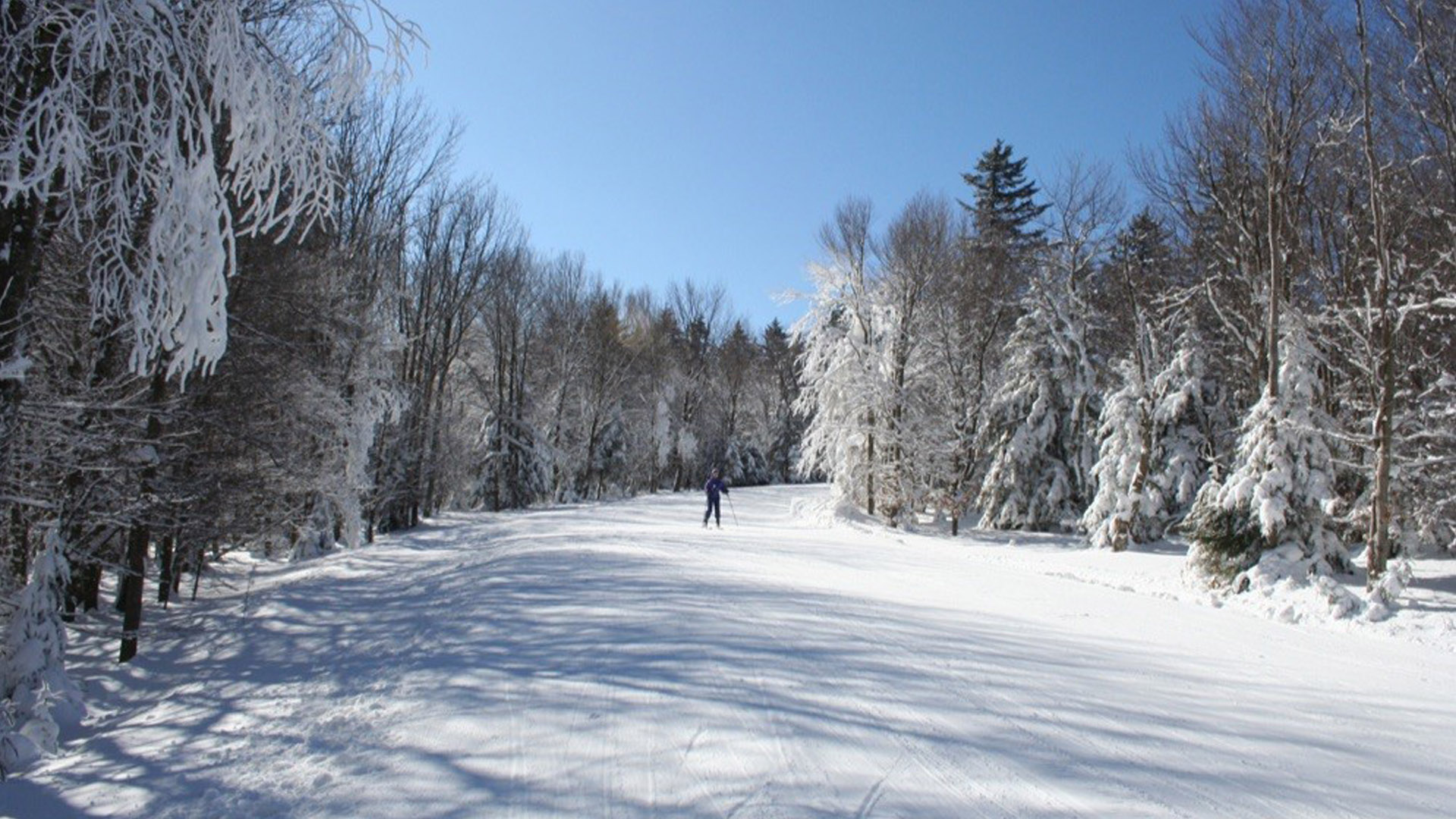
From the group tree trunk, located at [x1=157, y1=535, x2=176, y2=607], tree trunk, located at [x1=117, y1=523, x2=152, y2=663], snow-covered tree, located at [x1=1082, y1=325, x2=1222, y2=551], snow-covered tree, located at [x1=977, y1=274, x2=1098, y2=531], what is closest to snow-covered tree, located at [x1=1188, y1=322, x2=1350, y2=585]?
snow-covered tree, located at [x1=1082, y1=325, x2=1222, y2=551]

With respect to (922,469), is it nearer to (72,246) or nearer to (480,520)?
(480,520)

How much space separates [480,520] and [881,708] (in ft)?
64.5

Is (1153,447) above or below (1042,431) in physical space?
below

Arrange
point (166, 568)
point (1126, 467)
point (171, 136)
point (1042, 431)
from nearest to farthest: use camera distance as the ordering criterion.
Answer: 1. point (171, 136)
2. point (166, 568)
3. point (1126, 467)
4. point (1042, 431)

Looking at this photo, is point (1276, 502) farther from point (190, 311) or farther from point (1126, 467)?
point (190, 311)

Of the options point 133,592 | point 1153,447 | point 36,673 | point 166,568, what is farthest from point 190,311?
point 1153,447

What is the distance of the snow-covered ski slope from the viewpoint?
12.3 ft

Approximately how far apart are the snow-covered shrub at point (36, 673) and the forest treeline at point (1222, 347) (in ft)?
42.5

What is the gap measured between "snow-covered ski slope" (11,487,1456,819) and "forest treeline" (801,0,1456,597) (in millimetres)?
2951

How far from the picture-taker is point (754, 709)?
15.3 feet

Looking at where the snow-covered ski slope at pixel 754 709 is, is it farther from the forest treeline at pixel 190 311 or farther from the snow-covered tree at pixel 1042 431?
the snow-covered tree at pixel 1042 431

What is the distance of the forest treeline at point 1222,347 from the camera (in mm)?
10797

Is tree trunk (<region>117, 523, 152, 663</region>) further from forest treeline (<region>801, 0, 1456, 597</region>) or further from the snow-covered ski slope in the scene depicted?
forest treeline (<region>801, 0, 1456, 597</region>)

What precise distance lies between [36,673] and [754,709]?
5.47 meters
